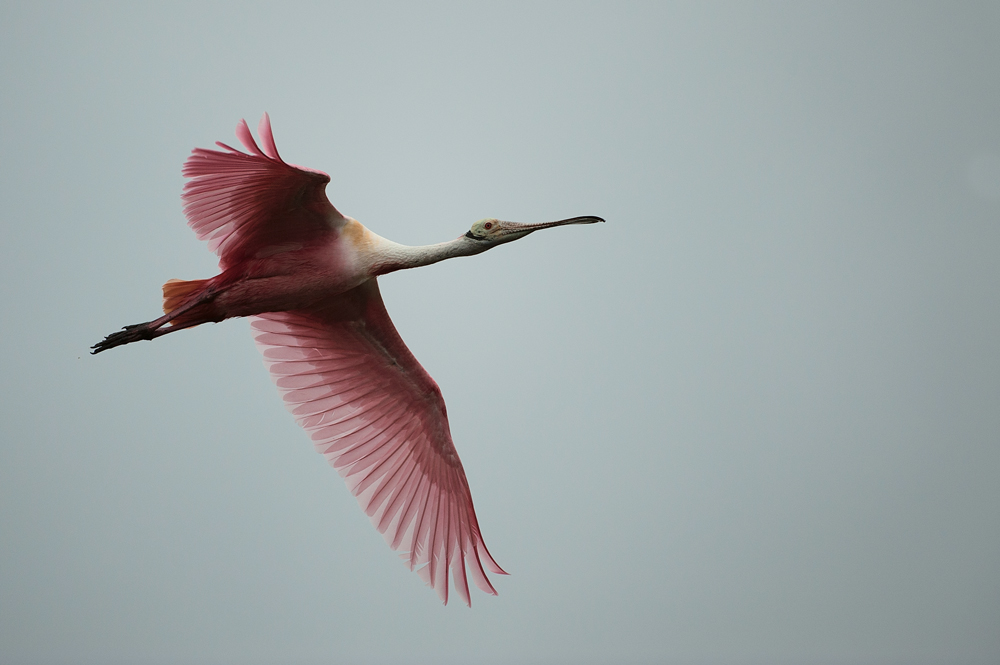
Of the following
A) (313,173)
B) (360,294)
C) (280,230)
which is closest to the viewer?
(313,173)

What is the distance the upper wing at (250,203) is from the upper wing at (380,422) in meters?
0.80

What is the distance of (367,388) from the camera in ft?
24.4

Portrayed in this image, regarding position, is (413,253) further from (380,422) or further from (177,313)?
(380,422)

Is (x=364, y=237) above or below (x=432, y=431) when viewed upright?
above

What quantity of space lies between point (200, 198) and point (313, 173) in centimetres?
75

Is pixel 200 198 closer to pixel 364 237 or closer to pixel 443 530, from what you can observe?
pixel 364 237

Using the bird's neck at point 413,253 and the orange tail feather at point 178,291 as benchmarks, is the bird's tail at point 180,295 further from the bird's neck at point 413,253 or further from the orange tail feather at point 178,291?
the bird's neck at point 413,253

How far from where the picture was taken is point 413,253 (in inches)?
242

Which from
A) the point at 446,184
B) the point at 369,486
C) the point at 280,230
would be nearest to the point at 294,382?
the point at 369,486

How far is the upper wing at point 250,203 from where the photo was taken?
18.6 ft

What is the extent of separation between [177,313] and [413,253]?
149cm

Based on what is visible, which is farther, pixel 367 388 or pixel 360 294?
pixel 367 388

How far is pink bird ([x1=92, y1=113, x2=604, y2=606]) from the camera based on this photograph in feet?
19.8

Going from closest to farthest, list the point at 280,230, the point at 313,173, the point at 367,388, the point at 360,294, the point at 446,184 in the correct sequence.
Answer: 1. the point at 313,173
2. the point at 280,230
3. the point at 360,294
4. the point at 367,388
5. the point at 446,184
